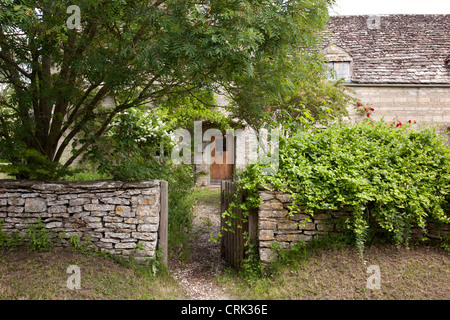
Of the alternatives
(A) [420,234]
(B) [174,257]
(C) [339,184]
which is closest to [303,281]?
(C) [339,184]

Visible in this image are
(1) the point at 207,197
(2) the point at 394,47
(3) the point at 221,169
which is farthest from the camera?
(3) the point at 221,169

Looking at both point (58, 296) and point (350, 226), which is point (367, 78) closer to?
point (350, 226)

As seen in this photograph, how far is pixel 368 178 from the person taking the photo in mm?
4082

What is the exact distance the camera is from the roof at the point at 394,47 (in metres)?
11.4

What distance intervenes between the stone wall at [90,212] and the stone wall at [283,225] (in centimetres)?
162

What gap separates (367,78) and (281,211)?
9589 mm

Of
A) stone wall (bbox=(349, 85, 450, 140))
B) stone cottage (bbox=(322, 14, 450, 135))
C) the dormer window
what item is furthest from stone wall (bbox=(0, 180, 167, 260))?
the dormer window

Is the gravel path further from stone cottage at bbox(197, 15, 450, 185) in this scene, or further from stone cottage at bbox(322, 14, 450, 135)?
stone cottage at bbox(322, 14, 450, 135)

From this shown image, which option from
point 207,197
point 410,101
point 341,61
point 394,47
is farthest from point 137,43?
point 394,47

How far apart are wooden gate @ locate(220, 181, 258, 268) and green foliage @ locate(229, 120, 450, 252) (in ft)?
1.06

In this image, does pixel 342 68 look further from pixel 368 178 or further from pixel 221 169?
pixel 368 178

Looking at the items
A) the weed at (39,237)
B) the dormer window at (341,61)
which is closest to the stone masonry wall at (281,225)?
the weed at (39,237)

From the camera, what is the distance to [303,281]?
3746mm

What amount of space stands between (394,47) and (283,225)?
1170 cm
